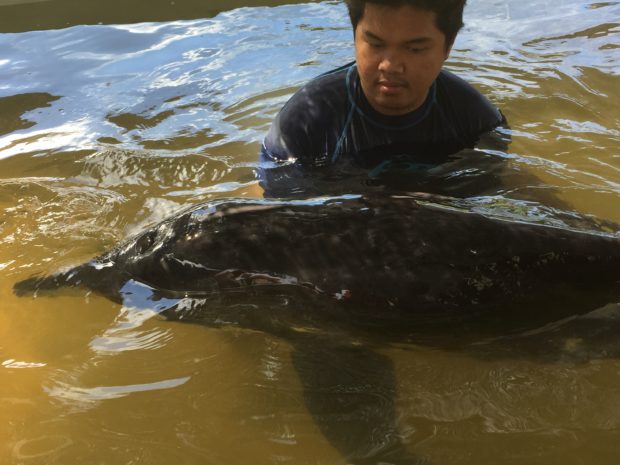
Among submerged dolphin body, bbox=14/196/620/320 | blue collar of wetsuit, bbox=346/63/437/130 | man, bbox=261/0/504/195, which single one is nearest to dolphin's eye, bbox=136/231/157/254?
submerged dolphin body, bbox=14/196/620/320

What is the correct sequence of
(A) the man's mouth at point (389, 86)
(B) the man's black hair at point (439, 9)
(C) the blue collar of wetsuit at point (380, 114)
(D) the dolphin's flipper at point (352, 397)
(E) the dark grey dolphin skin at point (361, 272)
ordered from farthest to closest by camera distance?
(C) the blue collar of wetsuit at point (380, 114) < (A) the man's mouth at point (389, 86) < (B) the man's black hair at point (439, 9) < (E) the dark grey dolphin skin at point (361, 272) < (D) the dolphin's flipper at point (352, 397)

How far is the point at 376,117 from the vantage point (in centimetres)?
330

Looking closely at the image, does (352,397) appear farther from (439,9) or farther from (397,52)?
(439,9)

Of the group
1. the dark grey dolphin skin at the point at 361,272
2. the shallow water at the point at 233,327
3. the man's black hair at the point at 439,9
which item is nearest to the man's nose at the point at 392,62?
the man's black hair at the point at 439,9

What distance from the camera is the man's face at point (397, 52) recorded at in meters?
2.72

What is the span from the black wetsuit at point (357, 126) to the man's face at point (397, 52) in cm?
20

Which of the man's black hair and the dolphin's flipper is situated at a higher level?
the man's black hair

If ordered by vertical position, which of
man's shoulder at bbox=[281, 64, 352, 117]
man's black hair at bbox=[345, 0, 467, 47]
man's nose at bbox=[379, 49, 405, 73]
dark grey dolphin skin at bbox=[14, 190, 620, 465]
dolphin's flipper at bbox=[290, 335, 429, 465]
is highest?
man's black hair at bbox=[345, 0, 467, 47]

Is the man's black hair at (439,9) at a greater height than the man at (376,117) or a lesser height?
greater

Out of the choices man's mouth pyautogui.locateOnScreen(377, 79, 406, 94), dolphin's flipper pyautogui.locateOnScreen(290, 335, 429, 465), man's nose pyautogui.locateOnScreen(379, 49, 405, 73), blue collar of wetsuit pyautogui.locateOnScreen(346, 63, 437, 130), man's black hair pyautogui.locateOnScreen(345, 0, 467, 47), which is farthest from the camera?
blue collar of wetsuit pyautogui.locateOnScreen(346, 63, 437, 130)

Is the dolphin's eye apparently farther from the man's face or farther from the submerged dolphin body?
the man's face

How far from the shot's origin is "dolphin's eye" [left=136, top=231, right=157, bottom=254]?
277 centimetres

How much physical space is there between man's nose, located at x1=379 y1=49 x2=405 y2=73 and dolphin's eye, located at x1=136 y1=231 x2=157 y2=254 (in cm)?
140

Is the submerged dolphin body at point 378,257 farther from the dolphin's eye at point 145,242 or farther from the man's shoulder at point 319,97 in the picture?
the man's shoulder at point 319,97
